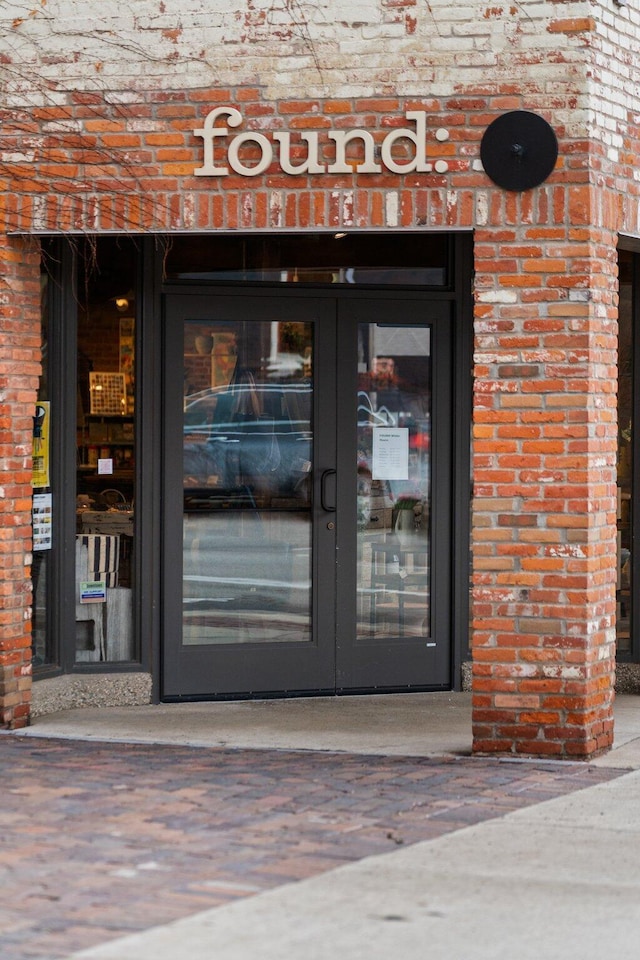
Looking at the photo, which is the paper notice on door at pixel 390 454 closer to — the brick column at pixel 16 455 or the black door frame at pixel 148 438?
the black door frame at pixel 148 438

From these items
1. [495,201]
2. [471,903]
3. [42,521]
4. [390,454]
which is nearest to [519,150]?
[495,201]

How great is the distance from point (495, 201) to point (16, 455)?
9.67 feet

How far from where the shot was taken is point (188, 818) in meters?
6.19

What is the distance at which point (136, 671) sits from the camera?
9344mm

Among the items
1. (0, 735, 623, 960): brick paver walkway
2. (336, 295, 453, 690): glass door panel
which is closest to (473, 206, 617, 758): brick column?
(0, 735, 623, 960): brick paver walkway

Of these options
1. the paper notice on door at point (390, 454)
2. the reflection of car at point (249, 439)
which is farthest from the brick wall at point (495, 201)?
the paper notice on door at point (390, 454)

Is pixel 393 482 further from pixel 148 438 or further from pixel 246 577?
pixel 148 438

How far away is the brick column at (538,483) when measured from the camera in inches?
298

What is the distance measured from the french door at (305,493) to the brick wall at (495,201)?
1677 mm

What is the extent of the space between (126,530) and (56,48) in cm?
296

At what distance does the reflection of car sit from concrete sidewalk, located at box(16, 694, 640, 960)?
3.13m

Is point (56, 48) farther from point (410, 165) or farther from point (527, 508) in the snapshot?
point (527, 508)

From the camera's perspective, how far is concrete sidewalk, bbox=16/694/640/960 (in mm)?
4652

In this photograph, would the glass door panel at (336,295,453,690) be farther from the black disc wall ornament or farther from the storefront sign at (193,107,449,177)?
the black disc wall ornament
